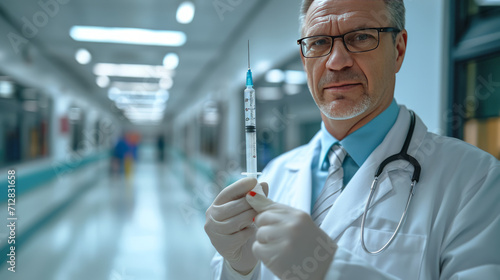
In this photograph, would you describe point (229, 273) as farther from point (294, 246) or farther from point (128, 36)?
point (128, 36)

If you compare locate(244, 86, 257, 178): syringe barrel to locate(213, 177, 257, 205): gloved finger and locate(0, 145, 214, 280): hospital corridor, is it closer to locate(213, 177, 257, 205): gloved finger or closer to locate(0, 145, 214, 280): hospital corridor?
locate(213, 177, 257, 205): gloved finger

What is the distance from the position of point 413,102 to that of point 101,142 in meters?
14.6

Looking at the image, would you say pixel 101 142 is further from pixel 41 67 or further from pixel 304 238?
pixel 304 238

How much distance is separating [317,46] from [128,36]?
4.38 meters

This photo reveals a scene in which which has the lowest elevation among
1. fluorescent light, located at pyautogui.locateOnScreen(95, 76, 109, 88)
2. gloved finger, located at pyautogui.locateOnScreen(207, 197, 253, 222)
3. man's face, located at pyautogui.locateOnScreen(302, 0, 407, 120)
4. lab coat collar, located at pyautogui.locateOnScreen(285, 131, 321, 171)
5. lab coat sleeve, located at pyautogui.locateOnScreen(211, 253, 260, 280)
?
lab coat sleeve, located at pyautogui.locateOnScreen(211, 253, 260, 280)

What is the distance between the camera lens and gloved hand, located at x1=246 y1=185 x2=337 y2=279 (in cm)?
78

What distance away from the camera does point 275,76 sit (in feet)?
12.1

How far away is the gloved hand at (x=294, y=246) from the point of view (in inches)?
30.6

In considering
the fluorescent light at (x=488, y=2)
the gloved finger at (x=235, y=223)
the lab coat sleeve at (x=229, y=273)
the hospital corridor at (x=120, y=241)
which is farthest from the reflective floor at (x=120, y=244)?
the fluorescent light at (x=488, y=2)

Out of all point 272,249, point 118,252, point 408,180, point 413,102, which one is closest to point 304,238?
point 272,249

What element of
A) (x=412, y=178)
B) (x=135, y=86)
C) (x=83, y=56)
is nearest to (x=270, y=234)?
(x=412, y=178)

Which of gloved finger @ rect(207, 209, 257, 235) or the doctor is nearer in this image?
the doctor

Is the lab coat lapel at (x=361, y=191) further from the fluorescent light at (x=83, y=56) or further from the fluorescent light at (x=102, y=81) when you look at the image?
the fluorescent light at (x=102, y=81)

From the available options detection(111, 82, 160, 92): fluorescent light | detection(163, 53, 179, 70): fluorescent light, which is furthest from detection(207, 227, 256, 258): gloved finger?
detection(111, 82, 160, 92): fluorescent light
